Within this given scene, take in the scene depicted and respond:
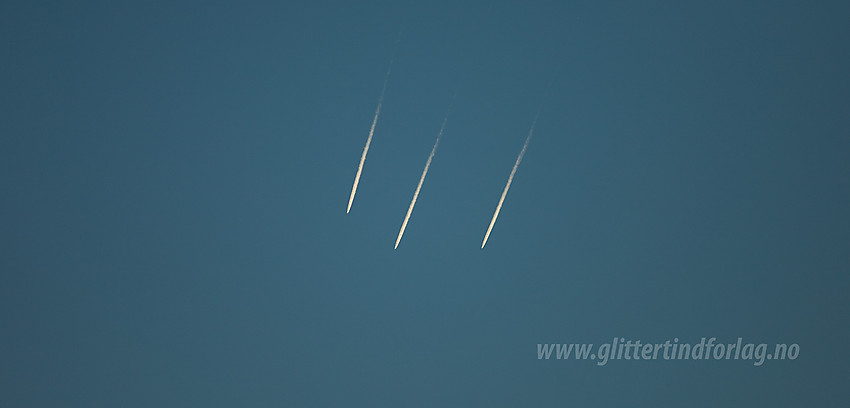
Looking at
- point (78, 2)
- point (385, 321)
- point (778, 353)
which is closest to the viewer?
point (78, 2)

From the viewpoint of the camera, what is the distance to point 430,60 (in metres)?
2.06

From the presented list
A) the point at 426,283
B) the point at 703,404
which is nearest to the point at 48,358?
the point at 426,283

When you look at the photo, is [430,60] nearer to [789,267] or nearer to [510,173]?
[510,173]

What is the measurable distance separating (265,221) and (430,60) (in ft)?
2.33

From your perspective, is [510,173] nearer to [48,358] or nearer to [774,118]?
[774,118]

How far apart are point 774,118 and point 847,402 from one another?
1.00m

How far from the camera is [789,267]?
2.21 metres

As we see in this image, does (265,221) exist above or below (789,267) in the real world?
below

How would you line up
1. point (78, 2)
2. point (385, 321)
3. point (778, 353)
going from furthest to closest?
point (778, 353)
point (385, 321)
point (78, 2)

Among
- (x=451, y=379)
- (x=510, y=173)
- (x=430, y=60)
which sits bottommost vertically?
(x=451, y=379)

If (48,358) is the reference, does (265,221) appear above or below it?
above

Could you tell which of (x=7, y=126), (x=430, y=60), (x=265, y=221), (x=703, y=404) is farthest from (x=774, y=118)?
(x=7, y=126)

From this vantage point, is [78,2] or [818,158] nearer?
[78,2]

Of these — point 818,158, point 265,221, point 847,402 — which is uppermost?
point 818,158
